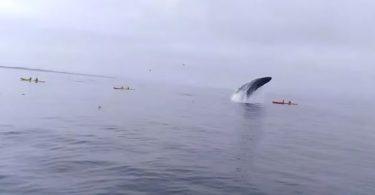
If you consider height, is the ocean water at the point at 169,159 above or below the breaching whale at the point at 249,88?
below

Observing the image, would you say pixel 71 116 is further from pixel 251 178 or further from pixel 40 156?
pixel 251 178

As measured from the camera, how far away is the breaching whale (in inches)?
3485

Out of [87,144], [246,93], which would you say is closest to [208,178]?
[87,144]

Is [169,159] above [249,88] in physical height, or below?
below

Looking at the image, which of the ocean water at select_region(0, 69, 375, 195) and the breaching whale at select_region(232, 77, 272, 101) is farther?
the breaching whale at select_region(232, 77, 272, 101)

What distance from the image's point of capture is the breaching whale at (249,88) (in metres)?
88.5

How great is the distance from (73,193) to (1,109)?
4025 centimetres

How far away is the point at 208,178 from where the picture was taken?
26797mm

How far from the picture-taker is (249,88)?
330 feet

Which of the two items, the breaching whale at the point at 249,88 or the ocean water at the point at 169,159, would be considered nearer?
the ocean water at the point at 169,159

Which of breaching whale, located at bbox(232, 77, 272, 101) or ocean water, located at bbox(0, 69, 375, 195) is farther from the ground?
breaching whale, located at bbox(232, 77, 272, 101)

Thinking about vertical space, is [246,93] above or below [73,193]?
above

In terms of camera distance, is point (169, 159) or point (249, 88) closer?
point (169, 159)

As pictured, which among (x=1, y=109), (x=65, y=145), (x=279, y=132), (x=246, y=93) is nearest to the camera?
(x=65, y=145)
